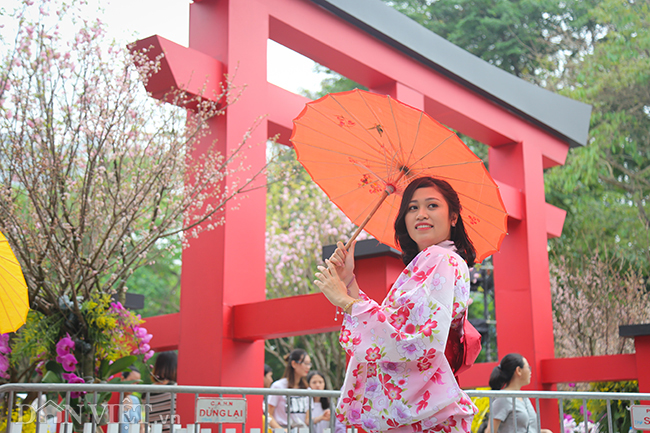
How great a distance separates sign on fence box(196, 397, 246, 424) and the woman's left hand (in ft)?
4.08

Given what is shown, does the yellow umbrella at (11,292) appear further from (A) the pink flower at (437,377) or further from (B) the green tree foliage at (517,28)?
(B) the green tree foliage at (517,28)

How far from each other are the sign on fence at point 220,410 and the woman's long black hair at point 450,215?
1.35 m

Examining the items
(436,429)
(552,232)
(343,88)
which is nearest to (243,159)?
(436,429)

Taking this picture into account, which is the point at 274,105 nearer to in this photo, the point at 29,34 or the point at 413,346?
the point at 29,34

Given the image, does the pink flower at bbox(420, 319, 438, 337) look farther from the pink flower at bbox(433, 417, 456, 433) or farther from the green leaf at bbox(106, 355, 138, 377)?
the green leaf at bbox(106, 355, 138, 377)

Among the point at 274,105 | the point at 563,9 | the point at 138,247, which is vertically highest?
the point at 563,9

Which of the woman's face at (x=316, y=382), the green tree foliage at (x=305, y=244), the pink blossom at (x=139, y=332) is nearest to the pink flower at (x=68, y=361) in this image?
the pink blossom at (x=139, y=332)

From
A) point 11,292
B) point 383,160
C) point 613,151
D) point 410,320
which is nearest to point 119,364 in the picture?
point 11,292

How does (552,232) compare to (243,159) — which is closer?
(243,159)

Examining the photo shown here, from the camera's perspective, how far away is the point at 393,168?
10.6 feet

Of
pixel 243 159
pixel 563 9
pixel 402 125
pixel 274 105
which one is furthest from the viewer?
pixel 563 9

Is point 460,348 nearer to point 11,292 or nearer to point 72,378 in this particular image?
point 72,378

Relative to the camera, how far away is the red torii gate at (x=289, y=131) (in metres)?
5.99

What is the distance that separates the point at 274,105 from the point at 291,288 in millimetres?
6752
